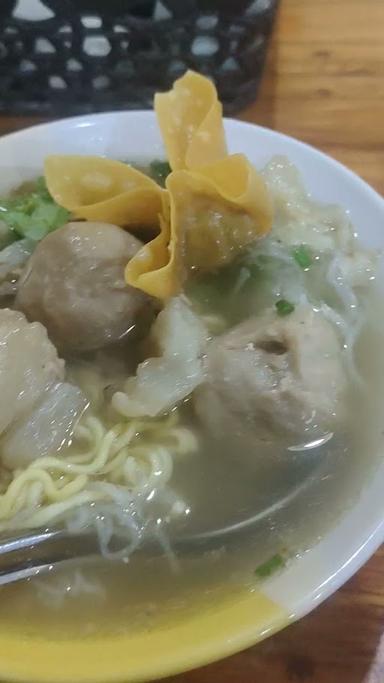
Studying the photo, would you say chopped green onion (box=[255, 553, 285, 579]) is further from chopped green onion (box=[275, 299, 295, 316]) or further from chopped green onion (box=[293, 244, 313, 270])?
chopped green onion (box=[293, 244, 313, 270])

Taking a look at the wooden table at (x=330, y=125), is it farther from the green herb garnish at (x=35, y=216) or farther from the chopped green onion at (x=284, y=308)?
the green herb garnish at (x=35, y=216)

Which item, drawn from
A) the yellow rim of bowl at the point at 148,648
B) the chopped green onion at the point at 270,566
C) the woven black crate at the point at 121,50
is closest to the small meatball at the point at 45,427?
the yellow rim of bowl at the point at 148,648

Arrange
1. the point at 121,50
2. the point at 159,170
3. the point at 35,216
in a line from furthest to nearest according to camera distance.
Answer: the point at 121,50 < the point at 159,170 < the point at 35,216

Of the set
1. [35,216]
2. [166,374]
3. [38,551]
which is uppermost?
[35,216]

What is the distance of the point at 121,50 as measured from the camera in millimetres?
1762

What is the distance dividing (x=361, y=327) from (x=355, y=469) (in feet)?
1.06

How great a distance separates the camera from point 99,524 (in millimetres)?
1101

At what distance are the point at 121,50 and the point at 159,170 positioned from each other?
17.2 inches

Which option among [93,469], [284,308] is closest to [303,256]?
[284,308]

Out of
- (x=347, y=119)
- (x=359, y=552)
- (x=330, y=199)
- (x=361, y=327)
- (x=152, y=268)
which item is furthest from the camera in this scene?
(x=347, y=119)

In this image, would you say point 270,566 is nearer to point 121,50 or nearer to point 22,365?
point 22,365

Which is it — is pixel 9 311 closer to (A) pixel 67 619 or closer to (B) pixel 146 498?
(B) pixel 146 498

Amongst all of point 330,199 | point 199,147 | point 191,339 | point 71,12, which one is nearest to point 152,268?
point 191,339

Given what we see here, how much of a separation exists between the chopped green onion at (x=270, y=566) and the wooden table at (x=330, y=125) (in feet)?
0.51
